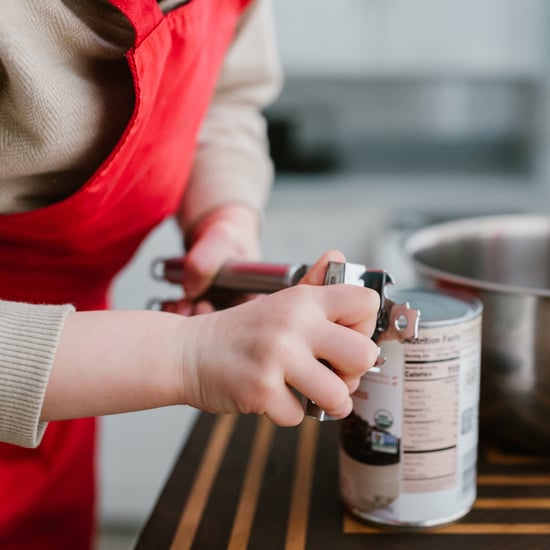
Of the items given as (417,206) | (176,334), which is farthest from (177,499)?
(417,206)

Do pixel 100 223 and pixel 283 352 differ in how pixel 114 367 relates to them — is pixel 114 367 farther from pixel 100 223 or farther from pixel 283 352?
pixel 100 223

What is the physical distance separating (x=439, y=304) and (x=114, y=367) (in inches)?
8.4

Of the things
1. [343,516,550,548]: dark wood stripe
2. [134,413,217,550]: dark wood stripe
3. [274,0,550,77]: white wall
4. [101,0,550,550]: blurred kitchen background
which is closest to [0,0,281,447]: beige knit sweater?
[134,413,217,550]: dark wood stripe

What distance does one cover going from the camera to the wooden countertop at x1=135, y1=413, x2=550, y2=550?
0.46m

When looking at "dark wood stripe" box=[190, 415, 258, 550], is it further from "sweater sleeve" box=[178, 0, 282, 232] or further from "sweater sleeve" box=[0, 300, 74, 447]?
"sweater sleeve" box=[178, 0, 282, 232]

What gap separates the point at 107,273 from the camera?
69 centimetres

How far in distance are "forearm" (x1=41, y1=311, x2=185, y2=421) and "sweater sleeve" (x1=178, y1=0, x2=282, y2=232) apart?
1.27ft

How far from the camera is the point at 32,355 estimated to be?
1.35 feet

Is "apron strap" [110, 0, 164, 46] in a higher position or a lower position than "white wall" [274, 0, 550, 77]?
higher

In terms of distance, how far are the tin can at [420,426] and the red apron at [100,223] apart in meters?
0.23

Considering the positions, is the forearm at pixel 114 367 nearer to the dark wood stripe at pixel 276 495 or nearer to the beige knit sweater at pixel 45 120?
the beige knit sweater at pixel 45 120

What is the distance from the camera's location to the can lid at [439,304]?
46 centimetres

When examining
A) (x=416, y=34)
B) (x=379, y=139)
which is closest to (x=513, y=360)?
(x=416, y=34)

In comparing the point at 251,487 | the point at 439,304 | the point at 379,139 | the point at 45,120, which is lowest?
the point at 379,139
